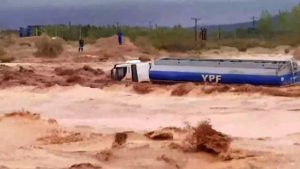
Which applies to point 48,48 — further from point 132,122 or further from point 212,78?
point 132,122

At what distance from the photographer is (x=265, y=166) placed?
1438cm

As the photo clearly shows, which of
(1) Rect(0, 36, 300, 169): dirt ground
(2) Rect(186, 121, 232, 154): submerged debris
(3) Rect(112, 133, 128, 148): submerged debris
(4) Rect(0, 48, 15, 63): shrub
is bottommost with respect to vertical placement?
(4) Rect(0, 48, 15, 63): shrub

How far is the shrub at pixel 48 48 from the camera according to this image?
58281mm

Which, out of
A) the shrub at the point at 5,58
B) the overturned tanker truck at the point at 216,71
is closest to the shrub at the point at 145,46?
the shrub at the point at 5,58

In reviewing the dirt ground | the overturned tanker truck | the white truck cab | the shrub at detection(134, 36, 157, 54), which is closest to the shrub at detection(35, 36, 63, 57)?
the shrub at detection(134, 36, 157, 54)

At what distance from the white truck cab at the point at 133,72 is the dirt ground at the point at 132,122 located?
660mm

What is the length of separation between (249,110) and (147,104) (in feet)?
14.6

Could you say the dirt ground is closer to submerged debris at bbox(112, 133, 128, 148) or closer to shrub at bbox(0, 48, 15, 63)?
submerged debris at bbox(112, 133, 128, 148)

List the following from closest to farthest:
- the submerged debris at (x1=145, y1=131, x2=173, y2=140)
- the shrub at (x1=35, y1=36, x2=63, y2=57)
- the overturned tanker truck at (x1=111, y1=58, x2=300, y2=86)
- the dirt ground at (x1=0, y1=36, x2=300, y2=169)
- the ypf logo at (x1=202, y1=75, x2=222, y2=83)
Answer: the dirt ground at (x1=0, y1=36, x2=300, y2=169) < the submerged debris at (x1=145, y1=131, x2=173, y2=140) < the overturned tanker truck at (x1=111, y1=58, x2=300, y2=86) < the ypf logo at (x1=202, y1=75, x2=222, y2=83) < the shrub at (x1=35, y1=36, x2=63, y2=57)

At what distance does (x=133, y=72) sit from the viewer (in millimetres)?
35031

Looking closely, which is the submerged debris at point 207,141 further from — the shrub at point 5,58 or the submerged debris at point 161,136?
the shrub at point 5,58

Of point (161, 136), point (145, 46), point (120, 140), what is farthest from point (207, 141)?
point (145, 46)

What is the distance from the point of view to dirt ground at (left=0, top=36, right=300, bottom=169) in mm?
14953

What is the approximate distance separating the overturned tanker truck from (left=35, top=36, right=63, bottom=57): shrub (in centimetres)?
2298
